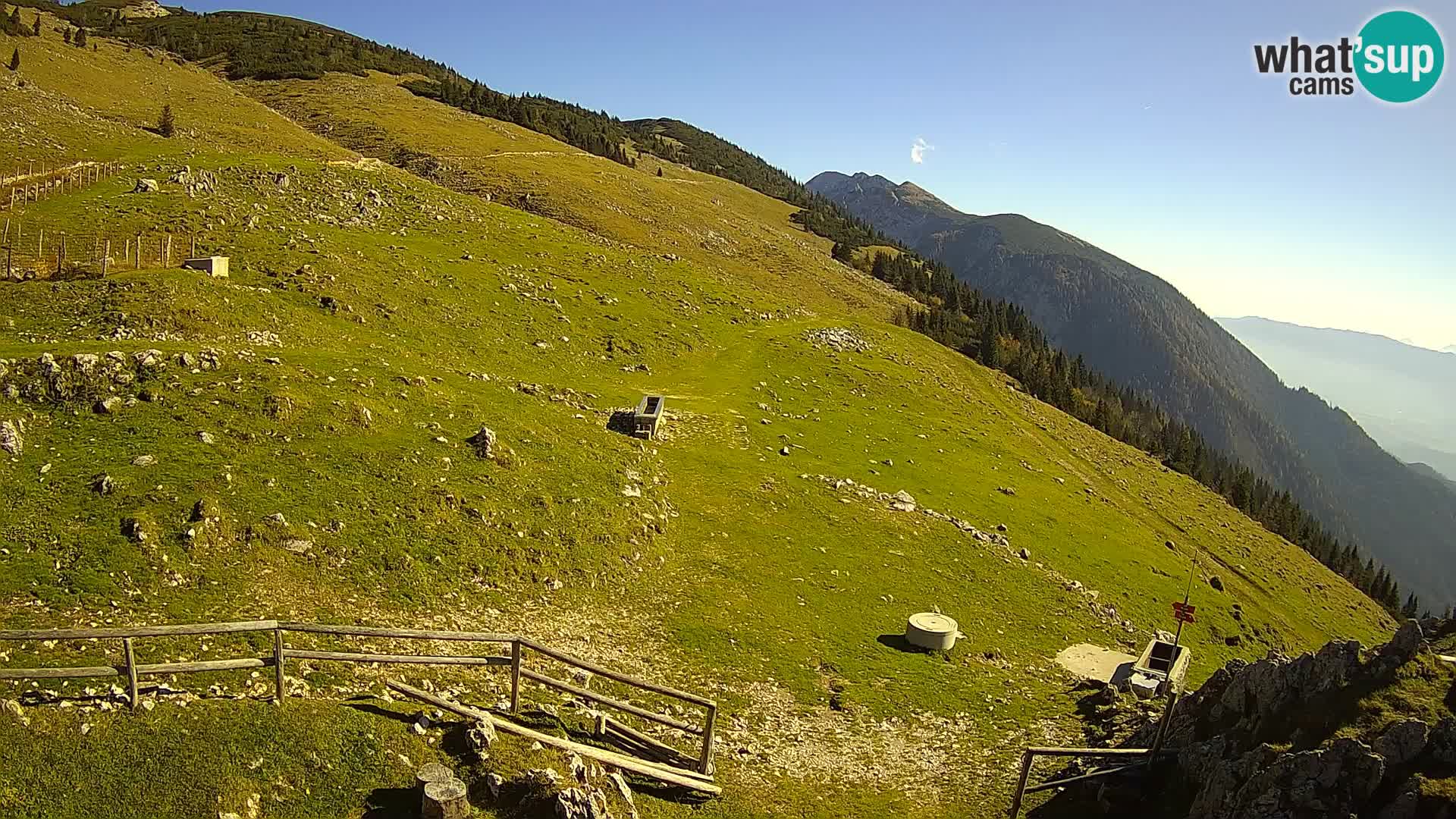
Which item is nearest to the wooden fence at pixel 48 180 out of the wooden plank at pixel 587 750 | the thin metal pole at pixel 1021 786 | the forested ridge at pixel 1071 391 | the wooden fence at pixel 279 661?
the wooden fence at pixel 279 661

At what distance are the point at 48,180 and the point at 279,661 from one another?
54326 mm

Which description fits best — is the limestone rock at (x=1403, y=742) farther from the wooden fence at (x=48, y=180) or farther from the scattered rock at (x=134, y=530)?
the wooden fence at (x=48, y=180)

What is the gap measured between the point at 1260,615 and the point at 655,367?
4712cm

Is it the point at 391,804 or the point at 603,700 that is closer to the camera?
the point at 391,804

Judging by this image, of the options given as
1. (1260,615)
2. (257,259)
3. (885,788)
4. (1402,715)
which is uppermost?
(257,259)

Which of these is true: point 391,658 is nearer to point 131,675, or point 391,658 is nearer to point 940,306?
point 131,675

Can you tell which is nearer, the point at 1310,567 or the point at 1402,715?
the point at 1402,715

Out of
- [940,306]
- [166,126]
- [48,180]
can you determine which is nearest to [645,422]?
[48,180]

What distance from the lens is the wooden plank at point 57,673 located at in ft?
43.1

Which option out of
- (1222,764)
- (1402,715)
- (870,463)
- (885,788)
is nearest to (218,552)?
(885,788)

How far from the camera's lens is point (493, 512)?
2705cm

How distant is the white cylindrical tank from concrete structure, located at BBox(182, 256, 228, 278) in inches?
1492

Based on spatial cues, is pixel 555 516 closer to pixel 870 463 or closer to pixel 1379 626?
pixel 870 463

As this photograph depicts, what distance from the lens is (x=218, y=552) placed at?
20750 mm
